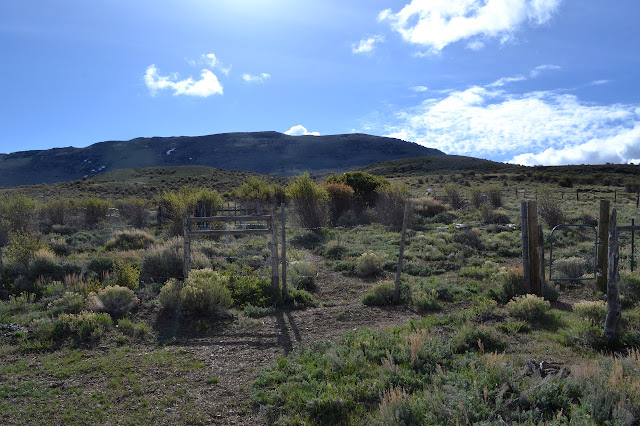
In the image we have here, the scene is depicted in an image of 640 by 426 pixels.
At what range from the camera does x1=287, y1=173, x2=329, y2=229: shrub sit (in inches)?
818

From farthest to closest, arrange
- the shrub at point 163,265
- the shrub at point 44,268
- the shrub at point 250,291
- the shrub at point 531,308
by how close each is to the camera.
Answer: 1. the shrub at point 163,265
2. the shrub at point 44,268
3. the shrub at point 250,291
4. the shrub at point 531,308

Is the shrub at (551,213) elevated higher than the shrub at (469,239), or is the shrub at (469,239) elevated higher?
the shrub at (551,213)

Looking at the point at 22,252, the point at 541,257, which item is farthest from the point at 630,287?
the point at 22,252

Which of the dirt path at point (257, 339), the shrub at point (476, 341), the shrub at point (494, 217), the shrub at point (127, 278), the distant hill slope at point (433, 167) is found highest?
the distant hill slope at point (433, 167)

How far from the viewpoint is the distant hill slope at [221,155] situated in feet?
367

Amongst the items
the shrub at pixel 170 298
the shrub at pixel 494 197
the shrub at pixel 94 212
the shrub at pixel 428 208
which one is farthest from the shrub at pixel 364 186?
the shrub at pixel 170 298

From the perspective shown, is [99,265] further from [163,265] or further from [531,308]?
[531,308]

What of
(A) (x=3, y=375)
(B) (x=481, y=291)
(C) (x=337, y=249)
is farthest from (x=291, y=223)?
(A) (x=3, y=375)

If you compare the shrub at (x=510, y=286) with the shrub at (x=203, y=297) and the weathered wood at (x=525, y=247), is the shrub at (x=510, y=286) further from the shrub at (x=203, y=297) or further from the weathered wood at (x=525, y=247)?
the shrub at (x=203, y=297)

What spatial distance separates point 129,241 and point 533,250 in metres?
13.8

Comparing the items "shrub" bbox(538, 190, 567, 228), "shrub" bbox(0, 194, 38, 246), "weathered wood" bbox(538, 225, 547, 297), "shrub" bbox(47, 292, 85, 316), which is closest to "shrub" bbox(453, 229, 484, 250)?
"shrub" bbox(538, 190, 567, 228)

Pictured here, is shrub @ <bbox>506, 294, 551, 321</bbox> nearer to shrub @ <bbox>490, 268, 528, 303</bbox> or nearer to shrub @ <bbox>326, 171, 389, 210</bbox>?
shrub @ <bbox>490, 268, 528, 303</bbox>

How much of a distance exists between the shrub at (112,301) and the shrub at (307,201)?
521 inches

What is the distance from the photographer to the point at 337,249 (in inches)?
567
